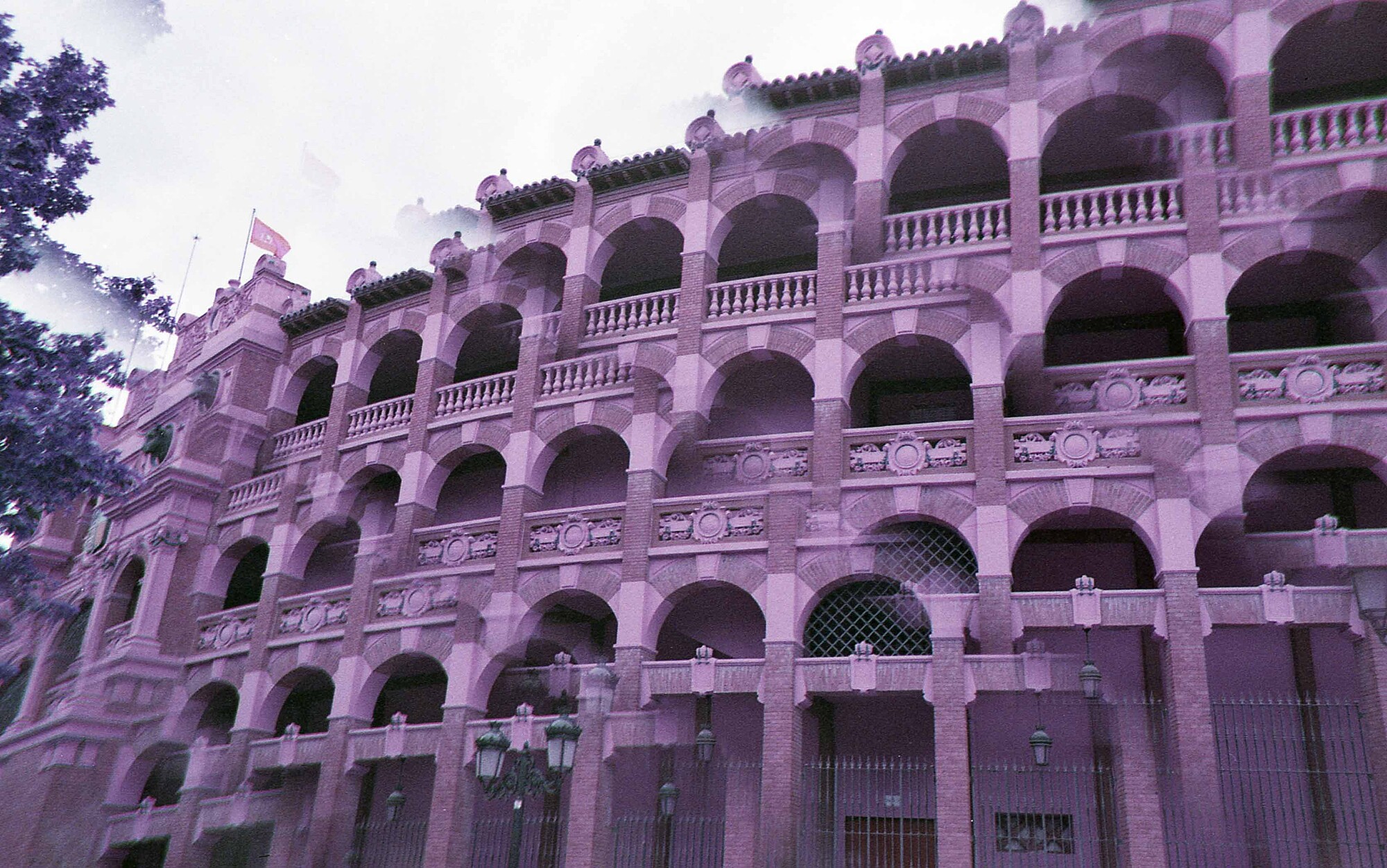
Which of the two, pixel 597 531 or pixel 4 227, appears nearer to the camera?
pixel 4 227

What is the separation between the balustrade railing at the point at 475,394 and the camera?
23484mm

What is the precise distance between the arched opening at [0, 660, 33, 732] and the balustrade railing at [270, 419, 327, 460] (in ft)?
29.0

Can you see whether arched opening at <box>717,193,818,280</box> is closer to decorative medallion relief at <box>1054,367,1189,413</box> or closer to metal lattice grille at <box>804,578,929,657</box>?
decorative medallion relief at <box>1054,367,1189,413</box>

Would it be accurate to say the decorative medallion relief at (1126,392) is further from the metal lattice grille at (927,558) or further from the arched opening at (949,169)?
the arched opening at (949,169)

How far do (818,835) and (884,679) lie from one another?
9.12ft

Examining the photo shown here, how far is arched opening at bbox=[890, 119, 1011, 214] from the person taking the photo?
20812mm

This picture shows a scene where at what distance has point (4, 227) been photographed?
14.8m

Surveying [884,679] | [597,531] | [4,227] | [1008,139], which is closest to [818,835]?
[884,679]

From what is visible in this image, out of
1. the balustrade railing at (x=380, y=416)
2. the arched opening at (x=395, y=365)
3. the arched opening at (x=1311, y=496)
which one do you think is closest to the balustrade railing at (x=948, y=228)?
the arched opening at (x=1311, y=496)

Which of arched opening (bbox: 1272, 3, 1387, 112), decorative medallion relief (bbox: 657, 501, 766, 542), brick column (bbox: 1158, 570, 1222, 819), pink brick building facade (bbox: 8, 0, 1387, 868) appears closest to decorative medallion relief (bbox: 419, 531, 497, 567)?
pink brick building facade (bbox: 8, 0, 1387, 868)

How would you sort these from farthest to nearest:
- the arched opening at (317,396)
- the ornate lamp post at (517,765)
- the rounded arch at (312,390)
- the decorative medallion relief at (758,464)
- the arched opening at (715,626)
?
the arched opening at (317,396)
the rounded arch at (312,390)
the arched opening at (715,626)
the decorative medallion relief at (758,464)
the ornate lamp post at (517,765)

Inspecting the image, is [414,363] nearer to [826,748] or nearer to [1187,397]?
[826,748]

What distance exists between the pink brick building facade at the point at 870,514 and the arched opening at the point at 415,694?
108 millimetres

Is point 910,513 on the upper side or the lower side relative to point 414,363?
lower
